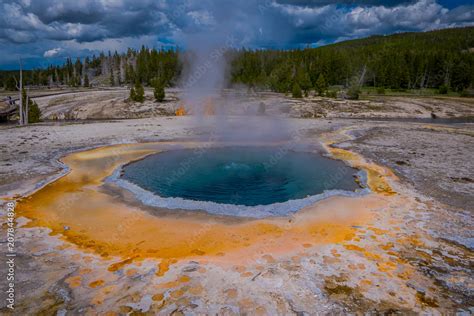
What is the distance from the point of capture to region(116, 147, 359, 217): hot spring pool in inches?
327

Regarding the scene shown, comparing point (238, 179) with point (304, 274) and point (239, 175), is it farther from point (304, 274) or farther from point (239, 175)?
point (304, 274)

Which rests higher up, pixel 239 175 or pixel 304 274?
pixel 239 175

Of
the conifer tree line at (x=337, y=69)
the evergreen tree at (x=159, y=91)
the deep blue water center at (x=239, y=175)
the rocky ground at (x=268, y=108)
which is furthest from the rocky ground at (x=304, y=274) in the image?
the conifer tree line at (x=337, y=69)

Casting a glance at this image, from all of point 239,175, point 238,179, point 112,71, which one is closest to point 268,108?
point 239,175

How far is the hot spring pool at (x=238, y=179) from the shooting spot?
8312 mm

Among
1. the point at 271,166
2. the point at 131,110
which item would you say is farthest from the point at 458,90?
the point at 271,166

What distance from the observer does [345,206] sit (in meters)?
8.05

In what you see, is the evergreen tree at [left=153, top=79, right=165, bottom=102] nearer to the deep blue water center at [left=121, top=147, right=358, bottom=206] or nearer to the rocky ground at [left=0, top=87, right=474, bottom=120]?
the rocky ground at [left=0, top=87, right=474, bottom=120]

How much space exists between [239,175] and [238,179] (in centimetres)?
44

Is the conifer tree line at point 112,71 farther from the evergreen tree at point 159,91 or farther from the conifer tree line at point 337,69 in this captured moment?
the evergreen tree at point 159,91

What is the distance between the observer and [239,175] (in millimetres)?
11195

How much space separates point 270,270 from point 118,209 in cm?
423

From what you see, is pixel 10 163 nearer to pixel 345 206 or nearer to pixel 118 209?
pixel 118 209

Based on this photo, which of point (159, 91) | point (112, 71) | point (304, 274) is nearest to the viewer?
point (304, 274)
